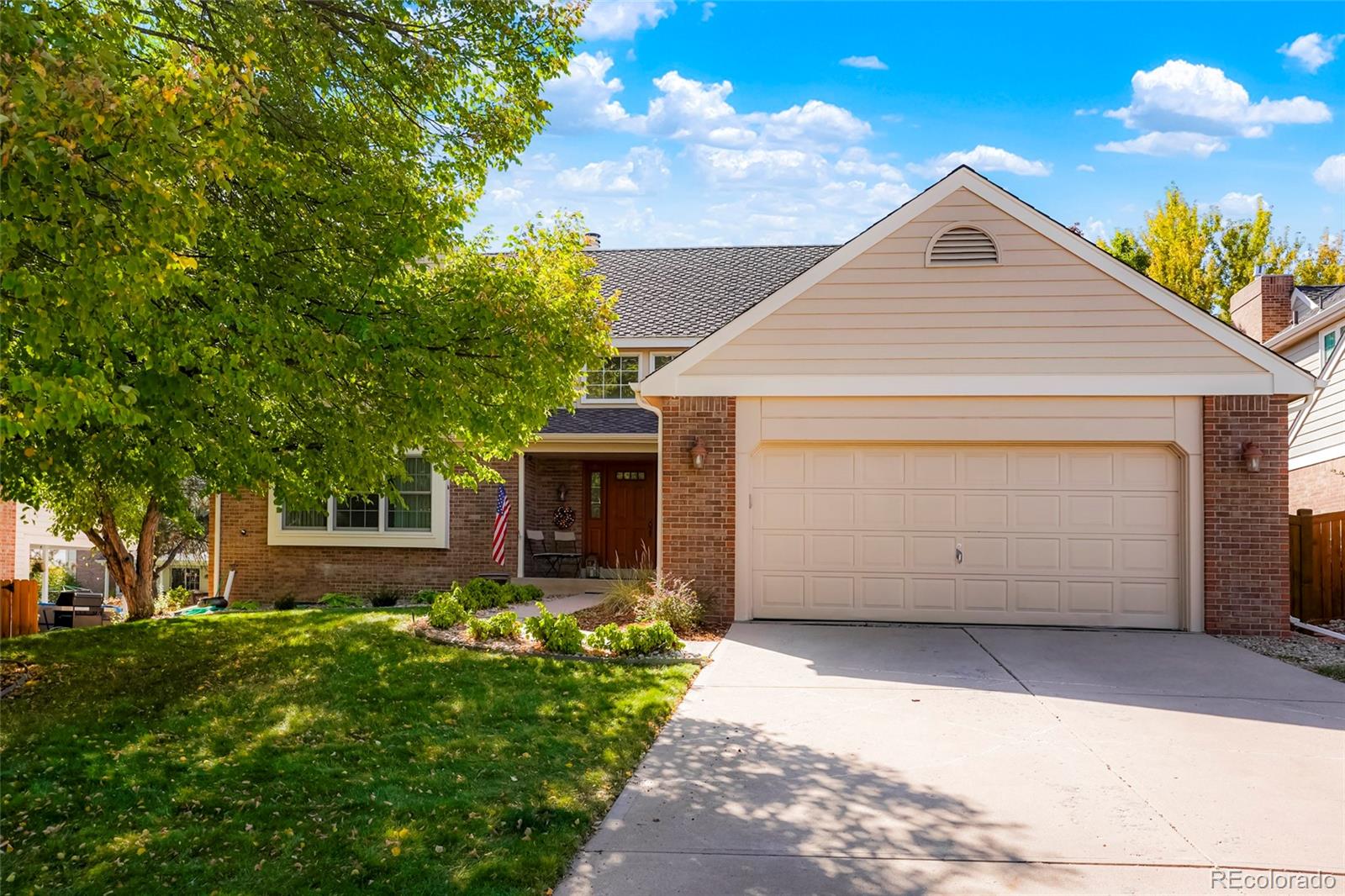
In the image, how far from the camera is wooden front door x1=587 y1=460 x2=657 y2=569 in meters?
19.6

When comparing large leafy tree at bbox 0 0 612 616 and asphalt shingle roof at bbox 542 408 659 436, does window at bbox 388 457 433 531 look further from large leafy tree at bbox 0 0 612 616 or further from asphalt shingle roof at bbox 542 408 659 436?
large leafy tree at bbox 0 0 612 616

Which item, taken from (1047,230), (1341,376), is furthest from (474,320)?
(1341,376)

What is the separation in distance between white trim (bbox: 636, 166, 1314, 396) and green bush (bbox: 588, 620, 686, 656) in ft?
11.3

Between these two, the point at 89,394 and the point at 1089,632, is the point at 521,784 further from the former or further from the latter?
the point at 1089,632

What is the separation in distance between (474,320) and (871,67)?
819 cm

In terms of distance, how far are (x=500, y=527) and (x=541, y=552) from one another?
128cm

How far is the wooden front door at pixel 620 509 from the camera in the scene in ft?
64.3

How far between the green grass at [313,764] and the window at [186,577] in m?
17.9

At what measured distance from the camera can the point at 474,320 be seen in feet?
29.7

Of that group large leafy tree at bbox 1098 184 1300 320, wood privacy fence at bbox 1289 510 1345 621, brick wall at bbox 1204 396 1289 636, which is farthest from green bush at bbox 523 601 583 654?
large leafy tree at bbox 1098 184 1300 320

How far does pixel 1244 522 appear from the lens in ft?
38.4

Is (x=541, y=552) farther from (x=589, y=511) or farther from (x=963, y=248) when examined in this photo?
(x=963, y=248)

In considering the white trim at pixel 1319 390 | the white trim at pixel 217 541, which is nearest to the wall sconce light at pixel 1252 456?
the white trim at pixel 1319 390

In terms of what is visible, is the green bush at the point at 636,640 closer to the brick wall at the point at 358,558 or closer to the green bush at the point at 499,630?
the green bush at the point at 499,630
